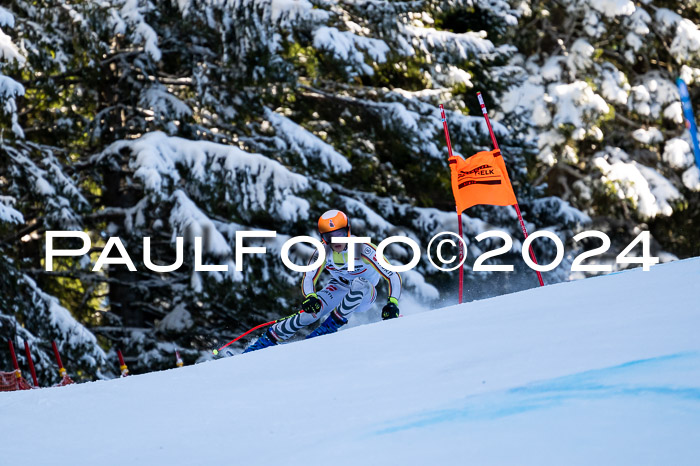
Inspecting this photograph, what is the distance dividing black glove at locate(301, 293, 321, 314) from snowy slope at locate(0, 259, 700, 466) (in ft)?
8.80

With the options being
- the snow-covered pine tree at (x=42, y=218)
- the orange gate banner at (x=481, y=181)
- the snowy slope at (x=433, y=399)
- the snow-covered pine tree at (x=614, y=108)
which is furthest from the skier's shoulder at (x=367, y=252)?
the snow-covered pine tree at (x=614, y=108)

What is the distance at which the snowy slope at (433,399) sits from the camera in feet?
10.4

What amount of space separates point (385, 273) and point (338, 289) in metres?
0.59

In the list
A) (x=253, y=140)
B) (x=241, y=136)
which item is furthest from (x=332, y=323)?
(x=241, y=136)

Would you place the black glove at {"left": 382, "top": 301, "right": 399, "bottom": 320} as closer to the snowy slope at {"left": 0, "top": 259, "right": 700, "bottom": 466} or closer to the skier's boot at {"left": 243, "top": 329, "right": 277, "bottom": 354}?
the skier's boot at {"left": 243, "top": 329, "right": 277, "bottom": 354}

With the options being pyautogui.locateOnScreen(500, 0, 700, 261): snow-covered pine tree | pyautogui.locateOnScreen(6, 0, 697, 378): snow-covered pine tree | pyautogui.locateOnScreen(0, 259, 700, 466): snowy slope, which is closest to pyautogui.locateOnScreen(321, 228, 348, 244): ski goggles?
pyautogui.locateOnScreen(0, 259, 700, 466): snowy slope

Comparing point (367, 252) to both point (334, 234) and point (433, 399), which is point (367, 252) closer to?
point (334, 234)

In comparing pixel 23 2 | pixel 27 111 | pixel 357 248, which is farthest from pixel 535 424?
pixel 27 111

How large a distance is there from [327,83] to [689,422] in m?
15.4

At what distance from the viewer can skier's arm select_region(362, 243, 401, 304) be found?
8.21m

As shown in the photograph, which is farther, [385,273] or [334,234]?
[385,273]

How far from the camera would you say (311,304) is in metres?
8.20

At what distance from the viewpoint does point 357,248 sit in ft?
27.5

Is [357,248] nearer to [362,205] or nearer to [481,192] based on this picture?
[481,192]
